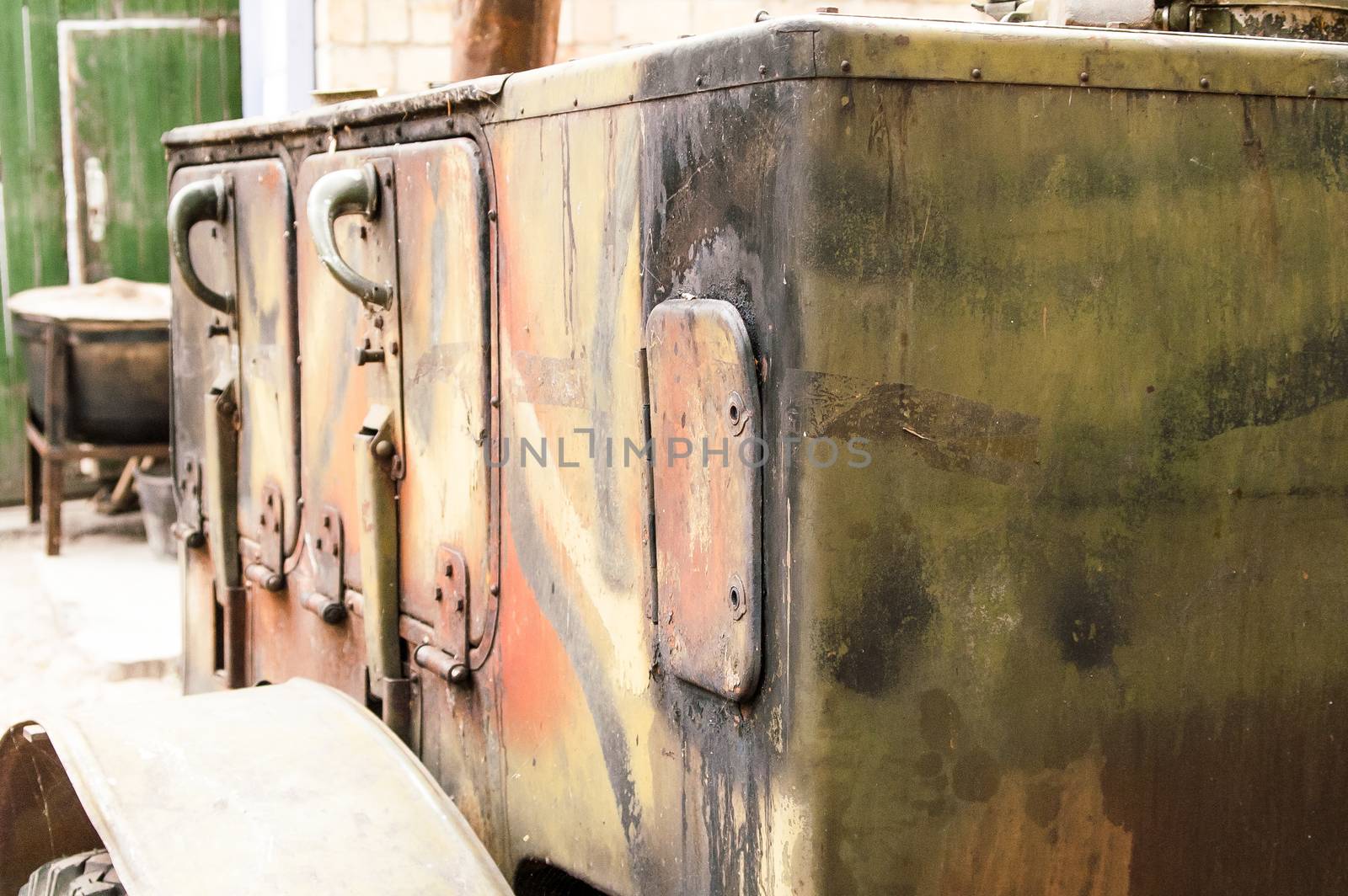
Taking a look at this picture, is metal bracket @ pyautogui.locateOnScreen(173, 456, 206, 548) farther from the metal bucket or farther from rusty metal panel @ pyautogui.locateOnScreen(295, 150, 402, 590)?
the metal bucket

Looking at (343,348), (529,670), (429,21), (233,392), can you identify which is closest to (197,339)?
(233,392)

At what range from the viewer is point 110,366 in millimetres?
7852

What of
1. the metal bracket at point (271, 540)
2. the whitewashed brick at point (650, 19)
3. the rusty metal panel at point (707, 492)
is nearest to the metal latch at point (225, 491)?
the metal bracket at point (271, 540)

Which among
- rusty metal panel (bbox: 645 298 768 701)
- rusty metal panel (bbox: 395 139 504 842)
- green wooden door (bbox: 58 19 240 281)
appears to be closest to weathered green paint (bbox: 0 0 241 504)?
green wooden door (bbox: 58 19 240 281)

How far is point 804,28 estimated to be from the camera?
1549mm

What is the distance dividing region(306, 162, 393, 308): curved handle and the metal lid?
5.74 m

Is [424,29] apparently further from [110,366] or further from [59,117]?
[59,117]

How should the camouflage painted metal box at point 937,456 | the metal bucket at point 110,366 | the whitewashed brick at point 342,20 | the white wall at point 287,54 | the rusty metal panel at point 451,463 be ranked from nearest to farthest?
1. the camouflage painted metal box at point 937,456
2. the rusty metal panel at point 451,463
3. the whitewashed brick at point 342,20
4. the white wall at point 287,54
5. the metal bucket at point 110,366

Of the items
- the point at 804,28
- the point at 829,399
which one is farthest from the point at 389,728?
the point at 804,28

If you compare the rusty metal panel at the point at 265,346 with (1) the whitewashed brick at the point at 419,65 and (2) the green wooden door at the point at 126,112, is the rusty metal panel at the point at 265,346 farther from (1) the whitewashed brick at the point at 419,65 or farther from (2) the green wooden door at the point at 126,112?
(2) the green wooden door at the point at 126,112

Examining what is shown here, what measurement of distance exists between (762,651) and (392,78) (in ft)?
16.3

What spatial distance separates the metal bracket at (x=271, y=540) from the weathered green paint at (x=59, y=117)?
619cm

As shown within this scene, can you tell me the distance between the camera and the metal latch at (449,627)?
7.78 ft

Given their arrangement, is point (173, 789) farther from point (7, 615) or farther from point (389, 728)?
point (7, 615)
